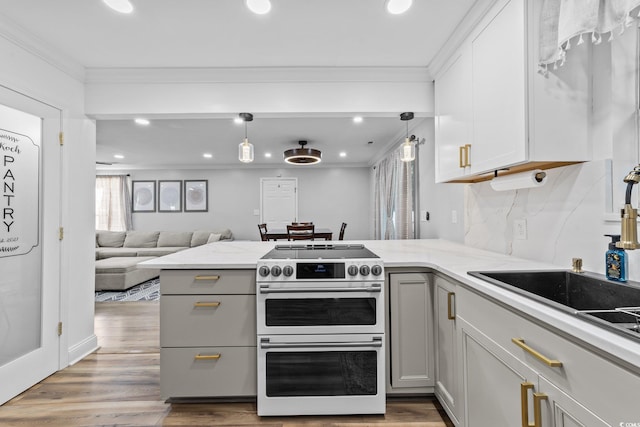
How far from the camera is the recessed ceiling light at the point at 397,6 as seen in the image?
169 cm

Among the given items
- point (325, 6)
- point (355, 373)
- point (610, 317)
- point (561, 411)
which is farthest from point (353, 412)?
point (325, 6)

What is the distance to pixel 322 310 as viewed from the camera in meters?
1.68

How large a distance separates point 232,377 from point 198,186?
6.19 meters

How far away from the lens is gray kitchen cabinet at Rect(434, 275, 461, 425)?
150cm

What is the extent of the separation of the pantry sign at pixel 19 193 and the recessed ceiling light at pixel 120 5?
107 cm

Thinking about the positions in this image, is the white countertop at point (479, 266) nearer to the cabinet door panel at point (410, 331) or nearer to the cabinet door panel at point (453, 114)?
the cabinet door panel at point (410, 331)

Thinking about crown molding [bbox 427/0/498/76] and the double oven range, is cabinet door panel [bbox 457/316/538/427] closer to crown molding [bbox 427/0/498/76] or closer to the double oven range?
the double oven range

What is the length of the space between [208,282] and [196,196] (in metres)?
6.01

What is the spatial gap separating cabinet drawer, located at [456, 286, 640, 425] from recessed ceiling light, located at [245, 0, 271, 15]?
74.5 inches

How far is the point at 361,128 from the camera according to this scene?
14.0 ft

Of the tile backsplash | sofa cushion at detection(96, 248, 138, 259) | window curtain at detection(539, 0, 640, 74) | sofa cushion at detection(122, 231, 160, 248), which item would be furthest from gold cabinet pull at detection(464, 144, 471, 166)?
sofa cushion at detection(122, 231, 160, 248)

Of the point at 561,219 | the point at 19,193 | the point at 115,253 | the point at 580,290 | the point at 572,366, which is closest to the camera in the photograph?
the point at 572,366

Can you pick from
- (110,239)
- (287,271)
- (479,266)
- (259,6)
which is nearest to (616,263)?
(479,266)

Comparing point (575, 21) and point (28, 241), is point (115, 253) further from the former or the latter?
point (575, 21)
